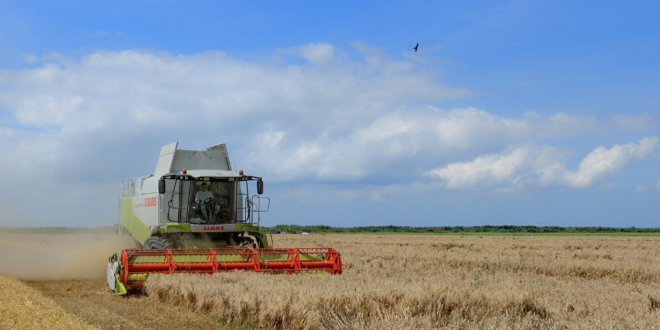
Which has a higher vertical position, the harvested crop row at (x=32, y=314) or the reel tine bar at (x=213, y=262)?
the reel tine bar at (x=213, y=262)

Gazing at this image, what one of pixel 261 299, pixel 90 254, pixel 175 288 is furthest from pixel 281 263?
pixel 90 254

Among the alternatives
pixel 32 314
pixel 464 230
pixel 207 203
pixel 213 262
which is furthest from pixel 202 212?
pixel 464 230

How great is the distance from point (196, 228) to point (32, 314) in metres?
5.43

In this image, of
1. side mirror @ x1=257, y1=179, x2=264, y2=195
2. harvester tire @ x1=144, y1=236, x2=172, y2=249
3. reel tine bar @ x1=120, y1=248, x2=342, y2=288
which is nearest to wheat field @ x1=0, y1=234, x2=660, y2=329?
reel tine bar @ x1=120, y1=248, x2=342, y2=288

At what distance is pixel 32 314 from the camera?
7816 mm

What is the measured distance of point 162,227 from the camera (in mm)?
13094

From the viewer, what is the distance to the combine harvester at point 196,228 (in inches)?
427

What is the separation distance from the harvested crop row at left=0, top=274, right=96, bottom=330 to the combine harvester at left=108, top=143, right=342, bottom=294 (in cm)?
157

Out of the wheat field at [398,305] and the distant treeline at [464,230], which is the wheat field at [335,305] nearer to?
the wheat field at [398,305]

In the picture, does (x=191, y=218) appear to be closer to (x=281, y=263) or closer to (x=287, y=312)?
(x=281, y=263)

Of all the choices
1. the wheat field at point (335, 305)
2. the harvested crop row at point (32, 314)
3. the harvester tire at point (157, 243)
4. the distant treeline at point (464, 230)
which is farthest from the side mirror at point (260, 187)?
the distant treeline at point (464, 230)

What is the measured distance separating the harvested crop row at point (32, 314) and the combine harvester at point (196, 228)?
1.57 meters

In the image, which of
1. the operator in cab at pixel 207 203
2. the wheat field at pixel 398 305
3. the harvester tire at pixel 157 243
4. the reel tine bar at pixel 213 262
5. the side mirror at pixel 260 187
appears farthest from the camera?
the operator in cab at pixel 207 203

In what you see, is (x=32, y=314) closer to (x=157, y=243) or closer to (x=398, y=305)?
(x=398, y=305)
